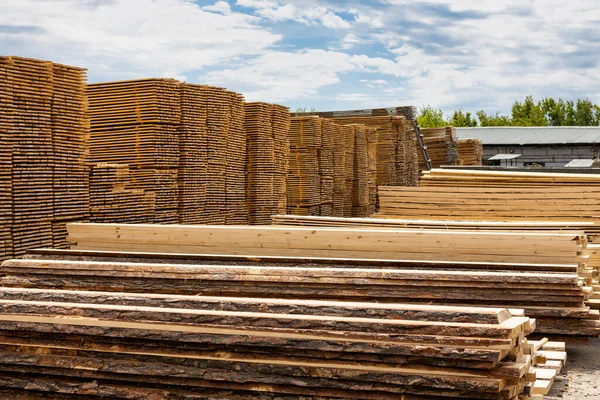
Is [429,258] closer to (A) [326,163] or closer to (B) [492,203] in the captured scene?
(B) [492,203]

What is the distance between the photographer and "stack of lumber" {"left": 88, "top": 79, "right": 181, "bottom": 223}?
14289mm

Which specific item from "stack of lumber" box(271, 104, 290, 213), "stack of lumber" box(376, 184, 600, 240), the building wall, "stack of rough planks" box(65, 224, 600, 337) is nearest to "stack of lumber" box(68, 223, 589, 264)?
"stack of rough planks" box(65, 224, 600, 337)

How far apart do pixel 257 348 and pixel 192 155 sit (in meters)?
8.66

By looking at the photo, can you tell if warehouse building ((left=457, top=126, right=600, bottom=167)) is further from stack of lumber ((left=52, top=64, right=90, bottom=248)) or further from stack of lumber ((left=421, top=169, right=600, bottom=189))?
stack of lumber ((left=52, top=64, right=90, bottom=248))

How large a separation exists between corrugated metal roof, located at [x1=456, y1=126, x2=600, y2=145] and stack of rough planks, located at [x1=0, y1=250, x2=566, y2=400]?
2333 inches

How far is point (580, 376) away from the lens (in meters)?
9.53

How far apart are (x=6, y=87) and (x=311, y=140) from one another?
1019cm

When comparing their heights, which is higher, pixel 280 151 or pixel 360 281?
pixel 280 151

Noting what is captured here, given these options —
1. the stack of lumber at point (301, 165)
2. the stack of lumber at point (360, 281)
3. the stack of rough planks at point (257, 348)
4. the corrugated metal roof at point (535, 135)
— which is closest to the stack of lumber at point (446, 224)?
the stack of lumber at point (360, 281)

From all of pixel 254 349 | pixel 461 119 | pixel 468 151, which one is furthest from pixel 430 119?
pixel 254 349

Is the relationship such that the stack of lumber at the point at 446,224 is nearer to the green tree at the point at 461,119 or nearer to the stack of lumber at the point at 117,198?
the stack of lumber at the point at 117,198

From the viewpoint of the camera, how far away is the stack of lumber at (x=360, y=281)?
8977mm

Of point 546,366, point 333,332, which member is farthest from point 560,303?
point 333,332

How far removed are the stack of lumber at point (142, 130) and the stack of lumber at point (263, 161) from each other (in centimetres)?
298
